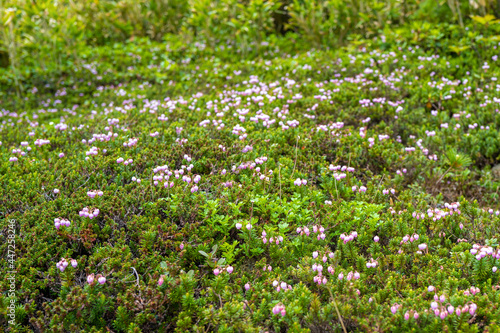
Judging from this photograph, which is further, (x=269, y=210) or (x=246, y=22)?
(x=246, y=22)

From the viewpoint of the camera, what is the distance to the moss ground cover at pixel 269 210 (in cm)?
283

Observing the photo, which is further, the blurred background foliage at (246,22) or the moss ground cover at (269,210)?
the blurred background foliage at (246,22)

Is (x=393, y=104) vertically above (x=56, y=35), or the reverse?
(x=56, y=35)

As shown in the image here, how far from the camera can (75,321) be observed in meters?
2.76

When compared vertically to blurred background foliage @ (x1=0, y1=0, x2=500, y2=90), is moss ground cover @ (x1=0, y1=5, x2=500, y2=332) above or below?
below

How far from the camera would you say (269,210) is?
12.7ft

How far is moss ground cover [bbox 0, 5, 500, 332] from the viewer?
2.83m

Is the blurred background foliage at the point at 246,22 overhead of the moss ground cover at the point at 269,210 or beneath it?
overhead

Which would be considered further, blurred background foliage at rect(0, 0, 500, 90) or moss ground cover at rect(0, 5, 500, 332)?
blurred background foliage at rect(0, 0, 500, 90)

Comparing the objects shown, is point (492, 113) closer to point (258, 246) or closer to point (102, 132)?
point (258, 246)

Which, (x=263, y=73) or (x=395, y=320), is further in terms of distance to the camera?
(x=263, y=73)

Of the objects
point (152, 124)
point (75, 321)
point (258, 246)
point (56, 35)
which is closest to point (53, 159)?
point (152, 124)

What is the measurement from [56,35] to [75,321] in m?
8.76

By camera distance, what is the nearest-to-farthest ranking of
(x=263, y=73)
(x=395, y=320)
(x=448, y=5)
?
(x=395, y=320) < (x=263, y=73) < (x=448, y=5)
